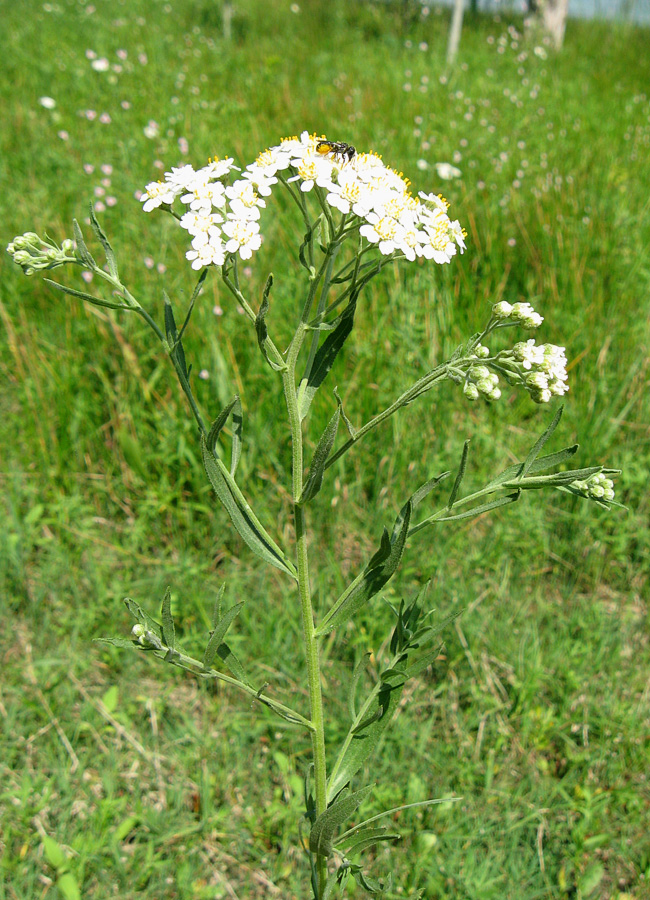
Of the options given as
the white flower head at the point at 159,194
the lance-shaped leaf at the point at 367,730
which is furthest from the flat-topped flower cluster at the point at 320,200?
the lance-shaped leaf at the point at 367,730

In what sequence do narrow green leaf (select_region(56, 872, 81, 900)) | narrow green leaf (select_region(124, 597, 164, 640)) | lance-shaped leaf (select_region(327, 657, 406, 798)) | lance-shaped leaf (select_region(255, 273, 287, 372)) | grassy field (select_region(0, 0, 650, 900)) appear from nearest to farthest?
lance-shaped leaf (select_region(255, 273, 287, 372)), narrow green leaf (select_region(124, 597, 164, 640)), lance-shaped leaf (select_region(327, 657, 406, 798)), narrow green leaf (select_region(56, 872, 81, 900)), grassy field (select_region(0, 0, 650, 900))

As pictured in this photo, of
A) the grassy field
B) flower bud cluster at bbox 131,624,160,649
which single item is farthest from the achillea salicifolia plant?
the grassy field

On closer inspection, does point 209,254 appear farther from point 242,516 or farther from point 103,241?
point 242,516

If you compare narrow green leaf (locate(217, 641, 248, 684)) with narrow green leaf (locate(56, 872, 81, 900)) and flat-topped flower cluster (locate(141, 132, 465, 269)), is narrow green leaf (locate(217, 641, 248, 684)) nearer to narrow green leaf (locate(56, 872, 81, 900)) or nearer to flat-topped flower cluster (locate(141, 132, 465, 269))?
flat-topped flower cluster (locate(141, 132, 465, 269))

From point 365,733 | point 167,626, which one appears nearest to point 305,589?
point 167,626

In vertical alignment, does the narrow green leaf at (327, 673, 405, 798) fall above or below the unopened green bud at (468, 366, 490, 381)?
below
